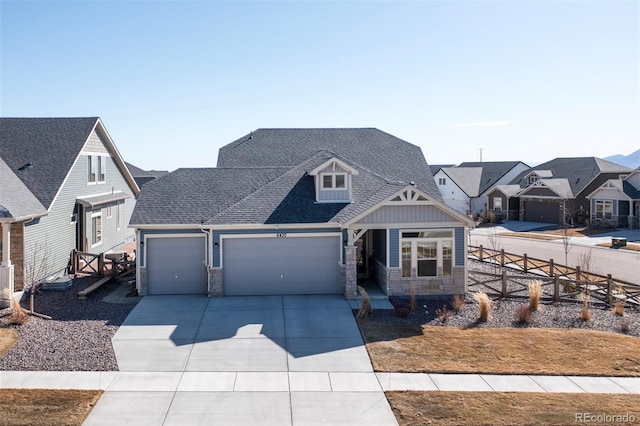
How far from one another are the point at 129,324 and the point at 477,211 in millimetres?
51531

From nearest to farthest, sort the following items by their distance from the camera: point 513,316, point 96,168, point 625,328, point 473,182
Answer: point 625,328 < point 513,316 < point 96,168 < point 473,182

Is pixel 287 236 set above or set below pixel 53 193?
below

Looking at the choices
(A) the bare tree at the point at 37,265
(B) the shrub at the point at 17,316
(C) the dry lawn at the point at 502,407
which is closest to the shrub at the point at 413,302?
(C) the dry lawn at the point at 502,407

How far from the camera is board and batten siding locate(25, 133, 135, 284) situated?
2049cm

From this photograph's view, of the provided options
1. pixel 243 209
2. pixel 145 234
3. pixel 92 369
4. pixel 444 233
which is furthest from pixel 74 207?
pixel 444 233

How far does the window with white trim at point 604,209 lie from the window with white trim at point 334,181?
37.6 metres

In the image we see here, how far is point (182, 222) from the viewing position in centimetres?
1977

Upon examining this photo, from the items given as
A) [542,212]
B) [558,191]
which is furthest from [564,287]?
[542,212]

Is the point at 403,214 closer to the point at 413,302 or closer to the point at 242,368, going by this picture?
the point at 413,302

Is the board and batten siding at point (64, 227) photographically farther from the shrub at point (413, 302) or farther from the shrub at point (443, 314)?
the shrub at point (443, 314)

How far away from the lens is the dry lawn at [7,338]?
13.6m

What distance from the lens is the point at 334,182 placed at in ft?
69.8

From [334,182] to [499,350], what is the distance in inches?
391

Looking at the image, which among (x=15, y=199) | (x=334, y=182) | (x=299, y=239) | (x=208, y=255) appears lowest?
(x=208, y=255)
